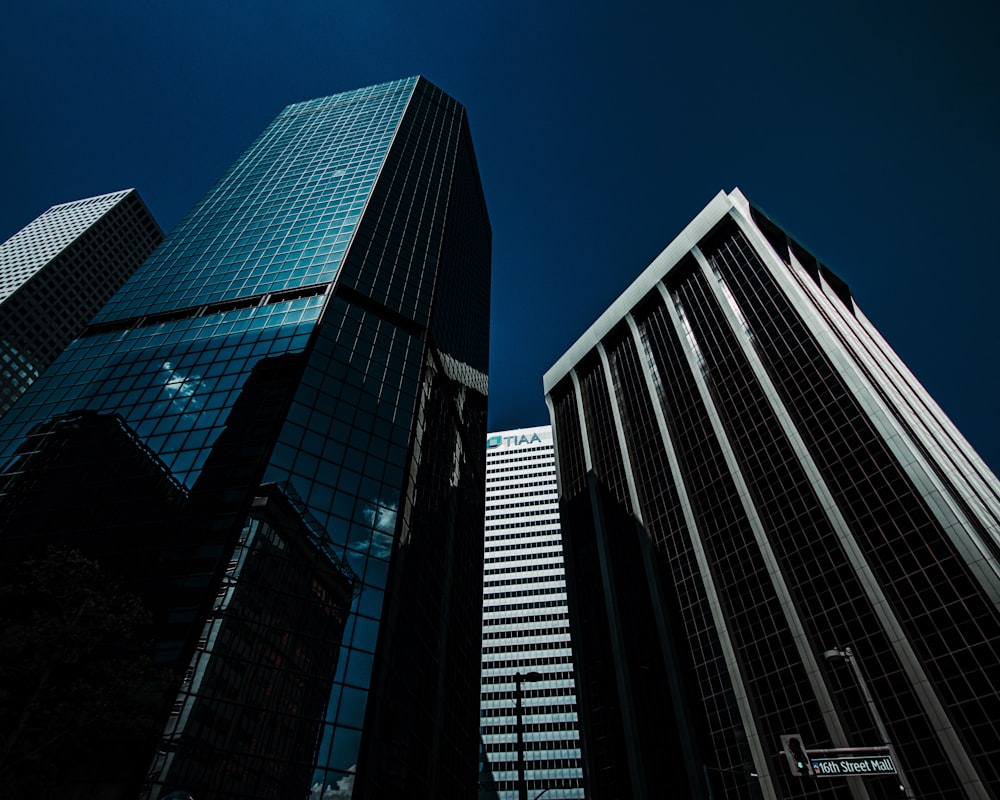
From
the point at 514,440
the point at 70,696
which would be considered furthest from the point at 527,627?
the point at 70,696

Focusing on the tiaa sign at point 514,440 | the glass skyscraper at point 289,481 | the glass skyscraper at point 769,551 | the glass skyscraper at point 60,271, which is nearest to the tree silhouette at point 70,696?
the glass skyscraper at point 289,481

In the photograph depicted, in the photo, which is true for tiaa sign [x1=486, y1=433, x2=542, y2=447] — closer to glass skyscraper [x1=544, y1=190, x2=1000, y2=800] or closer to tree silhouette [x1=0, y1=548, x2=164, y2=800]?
glass skyscraper [x1=544, y1=190, x2=1000, y2=800]

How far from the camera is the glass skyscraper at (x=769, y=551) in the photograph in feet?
145

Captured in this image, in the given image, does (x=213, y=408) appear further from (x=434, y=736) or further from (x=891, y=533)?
(x=891, y=533)

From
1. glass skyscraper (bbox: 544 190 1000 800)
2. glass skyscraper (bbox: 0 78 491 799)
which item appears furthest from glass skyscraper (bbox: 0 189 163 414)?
glass skyscraper (bbox: 544 190 1000 800)

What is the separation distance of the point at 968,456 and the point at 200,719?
72.4m

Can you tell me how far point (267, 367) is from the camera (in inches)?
1913

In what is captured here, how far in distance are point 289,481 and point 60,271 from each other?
478 feet

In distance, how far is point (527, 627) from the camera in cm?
12788

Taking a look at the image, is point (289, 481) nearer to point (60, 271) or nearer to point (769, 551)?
point (769, 551)

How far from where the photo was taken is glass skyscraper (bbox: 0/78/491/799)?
32406 millimetres

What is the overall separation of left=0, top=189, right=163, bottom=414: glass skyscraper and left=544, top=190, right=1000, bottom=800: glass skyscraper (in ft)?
417

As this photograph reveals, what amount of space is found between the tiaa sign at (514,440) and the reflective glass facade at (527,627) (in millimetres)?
280

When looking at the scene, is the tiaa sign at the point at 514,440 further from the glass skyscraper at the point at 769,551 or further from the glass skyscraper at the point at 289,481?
the glass skyscraper at the point at 289,481
